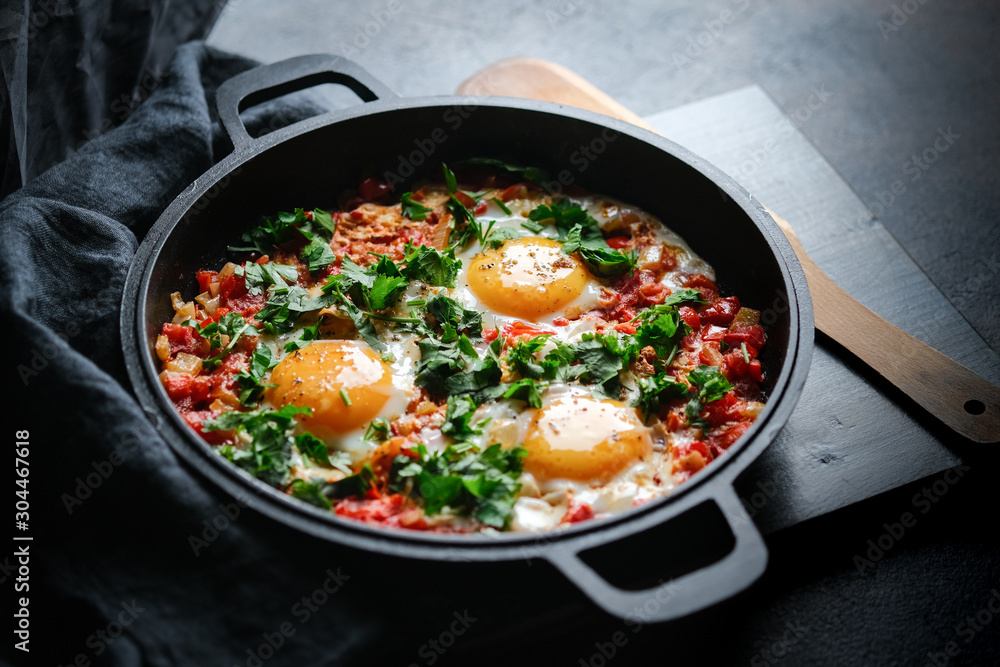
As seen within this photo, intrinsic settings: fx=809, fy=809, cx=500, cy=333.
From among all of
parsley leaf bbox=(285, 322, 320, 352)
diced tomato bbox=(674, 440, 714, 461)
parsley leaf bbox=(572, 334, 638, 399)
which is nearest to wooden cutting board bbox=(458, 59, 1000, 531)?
diced tomato bbox=(674, 440, 714, 461)

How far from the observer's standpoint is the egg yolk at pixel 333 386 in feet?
9.36

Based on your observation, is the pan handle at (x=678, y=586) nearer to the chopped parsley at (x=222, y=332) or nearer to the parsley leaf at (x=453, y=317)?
the parsley leaf at (x=453, y=317)

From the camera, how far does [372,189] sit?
3.74 meters

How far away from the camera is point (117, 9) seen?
386 cm

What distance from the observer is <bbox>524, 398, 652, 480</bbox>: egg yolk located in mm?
2736

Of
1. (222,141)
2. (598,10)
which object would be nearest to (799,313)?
(222,141)

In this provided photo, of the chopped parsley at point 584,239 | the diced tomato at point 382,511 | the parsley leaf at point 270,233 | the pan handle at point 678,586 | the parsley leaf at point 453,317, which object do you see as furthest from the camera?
the parsley leaf at point 270,233

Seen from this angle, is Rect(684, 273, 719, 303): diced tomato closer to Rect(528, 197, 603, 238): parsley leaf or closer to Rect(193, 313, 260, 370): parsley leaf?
Rect(528, 197, 603, 238): parsley leaf

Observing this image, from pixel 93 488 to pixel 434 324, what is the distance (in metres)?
1.32

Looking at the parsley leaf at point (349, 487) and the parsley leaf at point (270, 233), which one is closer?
the parsley leaf at point (349, 487)

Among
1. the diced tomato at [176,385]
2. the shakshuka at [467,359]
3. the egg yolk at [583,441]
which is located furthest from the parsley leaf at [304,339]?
the egg yolk at [583,441]

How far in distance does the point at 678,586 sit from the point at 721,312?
55.2 inches

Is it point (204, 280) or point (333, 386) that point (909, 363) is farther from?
point (204, 280)

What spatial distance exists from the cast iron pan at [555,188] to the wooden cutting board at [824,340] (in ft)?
0.91
